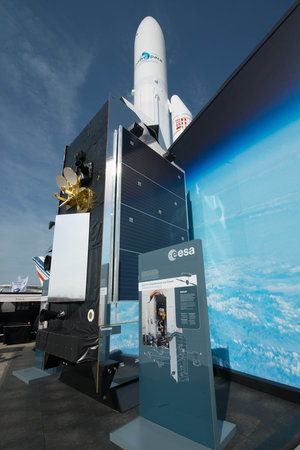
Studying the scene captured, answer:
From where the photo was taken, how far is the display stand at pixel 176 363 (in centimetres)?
250

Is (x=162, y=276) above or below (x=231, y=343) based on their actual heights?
above

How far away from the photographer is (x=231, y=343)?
5.19 m

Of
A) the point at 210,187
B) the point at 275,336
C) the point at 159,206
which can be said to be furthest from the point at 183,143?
the point at 275,336

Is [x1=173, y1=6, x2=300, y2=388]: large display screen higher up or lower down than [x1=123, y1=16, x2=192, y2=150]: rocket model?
lower down

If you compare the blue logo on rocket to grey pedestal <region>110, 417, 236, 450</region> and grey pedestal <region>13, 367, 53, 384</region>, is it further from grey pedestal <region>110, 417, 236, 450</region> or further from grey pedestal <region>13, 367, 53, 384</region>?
grey pedestal <region>110, 417, 236, 450</region>

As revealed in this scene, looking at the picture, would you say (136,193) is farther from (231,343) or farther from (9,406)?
(9,406)

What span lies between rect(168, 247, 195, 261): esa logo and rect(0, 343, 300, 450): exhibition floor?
2350 millimetres

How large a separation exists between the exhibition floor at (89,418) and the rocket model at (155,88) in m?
8.20

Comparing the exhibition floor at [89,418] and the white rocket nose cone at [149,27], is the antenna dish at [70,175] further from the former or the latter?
the white rocket nose cone at [149,27]

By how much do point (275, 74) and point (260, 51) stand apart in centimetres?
70

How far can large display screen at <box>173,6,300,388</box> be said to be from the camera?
4328 mm

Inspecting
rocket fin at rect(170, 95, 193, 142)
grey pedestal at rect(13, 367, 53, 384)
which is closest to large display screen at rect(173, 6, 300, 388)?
rocket fin at rect(170, 95, 193, 142)

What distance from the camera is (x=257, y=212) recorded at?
5.21m

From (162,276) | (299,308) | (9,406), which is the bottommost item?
(9,406)
